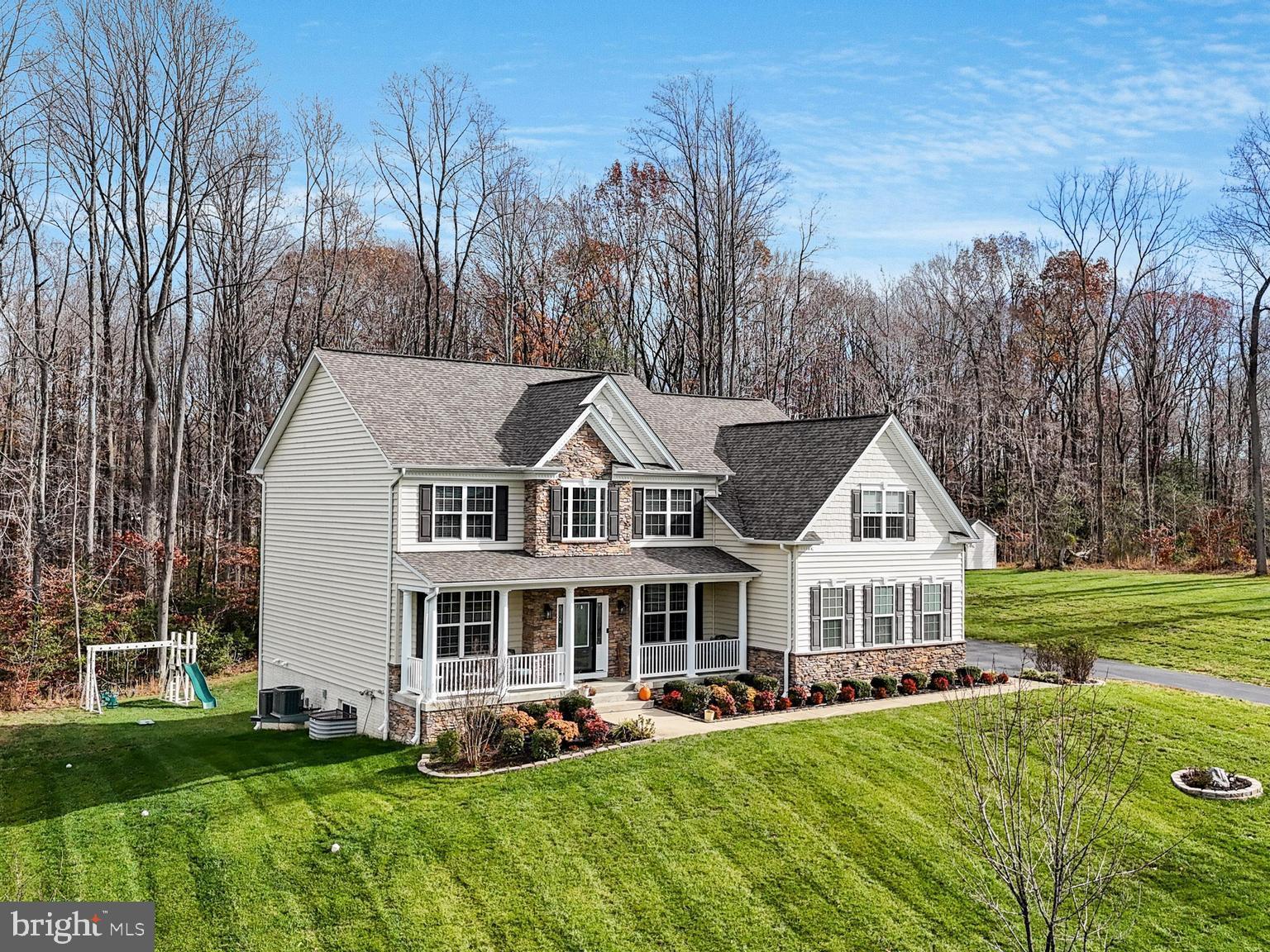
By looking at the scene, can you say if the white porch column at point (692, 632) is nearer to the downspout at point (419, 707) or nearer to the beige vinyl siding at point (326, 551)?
the downspout at point (419, 707)

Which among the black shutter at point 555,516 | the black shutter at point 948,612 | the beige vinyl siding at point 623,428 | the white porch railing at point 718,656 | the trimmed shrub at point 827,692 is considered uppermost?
the beige vinyl siding at point 623,428

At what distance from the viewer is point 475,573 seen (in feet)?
66.9

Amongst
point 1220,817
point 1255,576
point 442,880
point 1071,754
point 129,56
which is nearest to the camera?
point 442,880

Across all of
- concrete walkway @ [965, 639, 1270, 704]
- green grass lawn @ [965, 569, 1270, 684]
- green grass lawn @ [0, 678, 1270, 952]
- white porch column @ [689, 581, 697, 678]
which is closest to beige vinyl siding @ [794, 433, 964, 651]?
white porch column @ [689, 581, 697, 678]

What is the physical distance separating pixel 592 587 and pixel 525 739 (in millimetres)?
5674

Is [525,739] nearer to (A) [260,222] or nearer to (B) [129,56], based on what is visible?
(B) [129,56]

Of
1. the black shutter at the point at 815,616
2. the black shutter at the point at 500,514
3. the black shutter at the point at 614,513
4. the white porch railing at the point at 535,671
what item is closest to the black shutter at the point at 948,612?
the black shutter at the point at 815,616

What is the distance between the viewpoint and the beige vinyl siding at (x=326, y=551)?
21.4 m

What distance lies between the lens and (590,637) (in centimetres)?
2364

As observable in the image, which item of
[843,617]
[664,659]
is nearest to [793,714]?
[664,659]

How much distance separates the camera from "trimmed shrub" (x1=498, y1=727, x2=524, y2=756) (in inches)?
723

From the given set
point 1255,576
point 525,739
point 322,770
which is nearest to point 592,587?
point 525,739

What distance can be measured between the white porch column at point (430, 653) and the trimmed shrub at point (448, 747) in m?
1.50

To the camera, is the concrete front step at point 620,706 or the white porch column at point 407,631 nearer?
the white porch column at point 407,631
